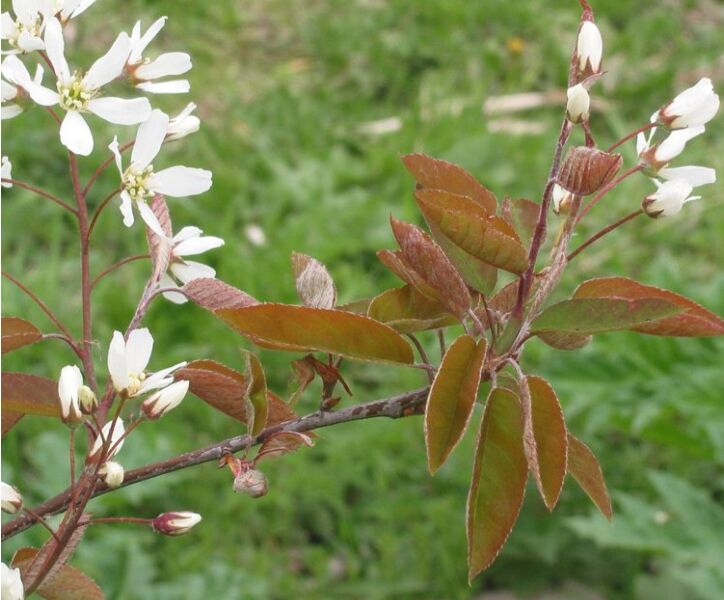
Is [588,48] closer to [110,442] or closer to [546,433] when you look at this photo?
[546,433]

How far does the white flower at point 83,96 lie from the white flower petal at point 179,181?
0.17 ft

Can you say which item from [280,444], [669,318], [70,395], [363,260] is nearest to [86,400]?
[70,395]

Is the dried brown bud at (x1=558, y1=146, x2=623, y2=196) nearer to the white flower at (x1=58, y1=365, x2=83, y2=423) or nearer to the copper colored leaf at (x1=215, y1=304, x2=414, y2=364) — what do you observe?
the copper colored leaf at (x1=215, y1=304, x2=414, y2=364)

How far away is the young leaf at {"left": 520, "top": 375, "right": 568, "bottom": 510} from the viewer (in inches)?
24.0

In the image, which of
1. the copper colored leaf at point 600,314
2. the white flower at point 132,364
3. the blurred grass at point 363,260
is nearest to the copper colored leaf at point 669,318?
the copper colored leaf at point 600,314

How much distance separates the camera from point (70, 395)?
2.05ft

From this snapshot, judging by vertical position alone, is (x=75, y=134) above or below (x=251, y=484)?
above

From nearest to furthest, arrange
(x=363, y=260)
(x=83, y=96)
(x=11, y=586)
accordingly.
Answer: (x=11, y=586) < (x=83, y=96) < (x=363, y=260)

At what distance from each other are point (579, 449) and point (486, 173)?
2.35 meters

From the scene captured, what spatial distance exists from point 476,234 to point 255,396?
0.16 meters

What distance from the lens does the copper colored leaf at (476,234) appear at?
633mm

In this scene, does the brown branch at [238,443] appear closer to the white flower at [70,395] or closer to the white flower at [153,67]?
the white flower at [70,395]

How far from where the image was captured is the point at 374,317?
0.72 meters

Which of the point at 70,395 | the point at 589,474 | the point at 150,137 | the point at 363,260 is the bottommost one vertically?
the point at 363,260
